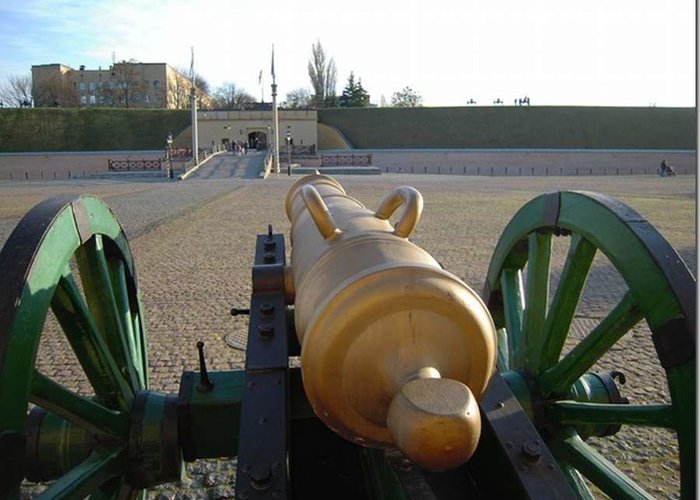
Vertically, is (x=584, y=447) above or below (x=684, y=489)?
below

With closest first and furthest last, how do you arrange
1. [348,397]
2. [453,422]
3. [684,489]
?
1. [453,422]
2. [348,397]
3. [684,489]

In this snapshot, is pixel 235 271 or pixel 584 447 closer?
pixel 584 447

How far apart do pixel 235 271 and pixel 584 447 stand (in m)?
7.13

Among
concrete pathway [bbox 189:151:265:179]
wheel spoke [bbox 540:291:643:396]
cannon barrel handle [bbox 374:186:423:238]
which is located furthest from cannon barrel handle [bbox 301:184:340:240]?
concrete pathway [bbox 189:151:265:179]

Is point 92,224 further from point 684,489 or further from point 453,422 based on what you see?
point 684,489

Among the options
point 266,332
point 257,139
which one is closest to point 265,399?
point 266,332

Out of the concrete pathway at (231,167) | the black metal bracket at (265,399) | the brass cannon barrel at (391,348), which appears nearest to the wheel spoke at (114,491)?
the black metal bracket at (265,399)

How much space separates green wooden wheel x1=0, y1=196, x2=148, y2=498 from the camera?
1.71 metres

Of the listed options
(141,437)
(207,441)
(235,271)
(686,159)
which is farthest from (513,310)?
(686,159)

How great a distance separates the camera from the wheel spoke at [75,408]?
6.73 ft

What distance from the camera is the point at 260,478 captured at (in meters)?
1.82

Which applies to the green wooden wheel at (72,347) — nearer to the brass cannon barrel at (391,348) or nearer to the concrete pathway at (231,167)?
the brass cannon barrel at (391,348)

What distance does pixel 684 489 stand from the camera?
187cm

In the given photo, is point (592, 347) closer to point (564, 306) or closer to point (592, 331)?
point (592, 331)
